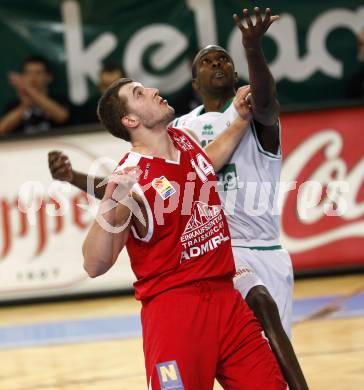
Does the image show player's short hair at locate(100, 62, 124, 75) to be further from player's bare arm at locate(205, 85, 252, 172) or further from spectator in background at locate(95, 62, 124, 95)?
player's bare arm at locate(205, 85, 252, 172)

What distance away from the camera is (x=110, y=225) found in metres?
4.51

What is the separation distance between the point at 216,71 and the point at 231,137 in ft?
1.69

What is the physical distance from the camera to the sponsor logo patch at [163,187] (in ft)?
15.4

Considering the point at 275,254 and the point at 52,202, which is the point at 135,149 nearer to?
the point at 275,254

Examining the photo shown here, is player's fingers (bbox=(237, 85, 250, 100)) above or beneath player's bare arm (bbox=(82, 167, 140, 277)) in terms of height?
above

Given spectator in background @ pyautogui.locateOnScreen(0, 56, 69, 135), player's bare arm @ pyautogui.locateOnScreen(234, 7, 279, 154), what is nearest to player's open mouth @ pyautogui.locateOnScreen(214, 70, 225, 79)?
player's bare arm @ pyautogui.locateOnScreen(234, 7, 279, 154)

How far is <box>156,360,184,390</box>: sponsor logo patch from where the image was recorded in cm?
459

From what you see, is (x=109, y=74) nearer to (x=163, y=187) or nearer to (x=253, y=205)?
(x=253, y=205)

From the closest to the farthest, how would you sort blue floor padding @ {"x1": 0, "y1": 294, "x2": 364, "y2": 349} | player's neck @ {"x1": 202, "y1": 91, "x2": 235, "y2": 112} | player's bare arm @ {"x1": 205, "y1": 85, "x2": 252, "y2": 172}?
player's bare arm @ {"x1": 205, "y1": 85, "x2": 252, "y2": 172} → player's neck @ {"x1": 202, "y1": 91, "x2": 235, "y2": 112} → blue floor padding @ {"x1": 0, "y1": 294, "x2": 364, "y2": 349}

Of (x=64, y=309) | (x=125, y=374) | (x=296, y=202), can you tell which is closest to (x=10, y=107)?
(x=64, y=309)

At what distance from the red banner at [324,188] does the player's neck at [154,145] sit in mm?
5613

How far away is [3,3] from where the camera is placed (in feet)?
37.9

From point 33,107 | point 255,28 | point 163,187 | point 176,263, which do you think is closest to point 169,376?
point 176,263

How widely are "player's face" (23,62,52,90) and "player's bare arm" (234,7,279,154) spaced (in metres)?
6.08
